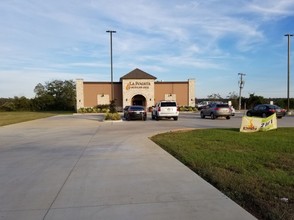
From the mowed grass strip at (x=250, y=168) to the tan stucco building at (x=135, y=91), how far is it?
149 ft

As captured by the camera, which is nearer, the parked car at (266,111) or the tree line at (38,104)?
the parked car at (266,111)

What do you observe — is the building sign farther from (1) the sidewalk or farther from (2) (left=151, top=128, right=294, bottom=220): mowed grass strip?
(1) the sidewalk

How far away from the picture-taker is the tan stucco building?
190 feet

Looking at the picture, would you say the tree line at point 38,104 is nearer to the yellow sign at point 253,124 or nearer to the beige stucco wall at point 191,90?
the beige stucco wall at point 191,90

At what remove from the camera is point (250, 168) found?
760 cm

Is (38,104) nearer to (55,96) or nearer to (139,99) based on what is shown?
(55,96)

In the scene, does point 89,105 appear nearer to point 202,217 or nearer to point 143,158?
point 143,158

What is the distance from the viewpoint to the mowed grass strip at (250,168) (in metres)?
5.16

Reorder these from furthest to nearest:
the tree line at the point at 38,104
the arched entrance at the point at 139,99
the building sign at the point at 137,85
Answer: the tree line at the point at 38,104
the arched entrance at the point at 139,99
the building sign at the point at 137,85

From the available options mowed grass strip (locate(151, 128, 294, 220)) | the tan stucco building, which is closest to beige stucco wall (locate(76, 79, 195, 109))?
the tan stucco building

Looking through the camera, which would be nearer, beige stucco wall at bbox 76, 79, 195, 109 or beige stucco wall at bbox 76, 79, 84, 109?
beige stucco wall at bbox 76, 79, 195, 109

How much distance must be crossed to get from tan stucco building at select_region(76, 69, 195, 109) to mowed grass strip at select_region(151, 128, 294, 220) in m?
45.5

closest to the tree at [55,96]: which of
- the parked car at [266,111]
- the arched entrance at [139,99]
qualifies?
the arched entrance at [139,99]

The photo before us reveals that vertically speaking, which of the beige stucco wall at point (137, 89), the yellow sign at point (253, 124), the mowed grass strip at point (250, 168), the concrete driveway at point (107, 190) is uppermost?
the beige stucco wall at point (137, 89)
